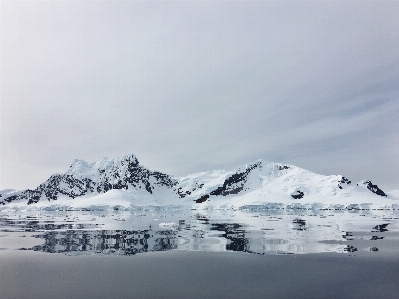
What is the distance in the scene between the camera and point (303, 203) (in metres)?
162

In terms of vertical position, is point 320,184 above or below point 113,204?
above

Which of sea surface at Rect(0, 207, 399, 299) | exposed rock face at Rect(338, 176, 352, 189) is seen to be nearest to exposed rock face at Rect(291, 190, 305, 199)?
exposed rock face at Rect(338, 176, 352, 189)

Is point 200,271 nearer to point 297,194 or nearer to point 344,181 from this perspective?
point 297,194

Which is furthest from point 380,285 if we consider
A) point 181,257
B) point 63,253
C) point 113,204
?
point 113,204

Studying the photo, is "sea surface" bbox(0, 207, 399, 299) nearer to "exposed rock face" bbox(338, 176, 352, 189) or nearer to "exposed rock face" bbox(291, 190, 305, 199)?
"exposed rock face" bbox(291, 190, 305, 199)

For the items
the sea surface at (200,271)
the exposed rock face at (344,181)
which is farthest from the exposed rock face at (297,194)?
the sea surface at (200,271)

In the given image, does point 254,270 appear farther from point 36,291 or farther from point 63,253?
point 63,253

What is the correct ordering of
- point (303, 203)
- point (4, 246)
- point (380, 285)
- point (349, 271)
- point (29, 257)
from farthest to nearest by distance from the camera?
point (303, 203), point (4, 246), point (29, 257), point (349, 271), point (380, 285)

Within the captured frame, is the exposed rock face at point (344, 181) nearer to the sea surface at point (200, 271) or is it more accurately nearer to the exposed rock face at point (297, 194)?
the exposed rock face at point (297, 194)

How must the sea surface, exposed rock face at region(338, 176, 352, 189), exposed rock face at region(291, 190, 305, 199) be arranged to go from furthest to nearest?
exposed rock face at region(291, 190, 305, 199) < exposed rock face at region(338, 176, 352, 189) < the sea surface

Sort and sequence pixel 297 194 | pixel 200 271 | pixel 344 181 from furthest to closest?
pixel 297 194 < pixel 344 181 < pixel 200 271

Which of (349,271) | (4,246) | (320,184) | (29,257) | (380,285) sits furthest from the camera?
(320,184)

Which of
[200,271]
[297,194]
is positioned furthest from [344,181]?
[200,271]

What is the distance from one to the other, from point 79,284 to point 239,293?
752cm
